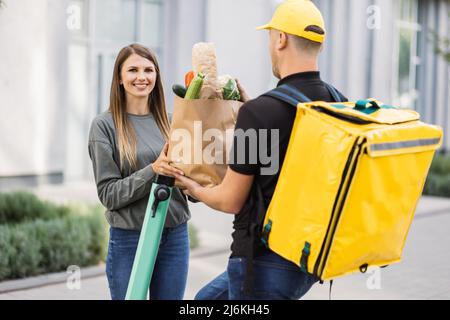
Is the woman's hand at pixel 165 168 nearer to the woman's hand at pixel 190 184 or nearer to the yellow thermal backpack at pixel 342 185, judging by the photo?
the woman's hand at pixel 190 184

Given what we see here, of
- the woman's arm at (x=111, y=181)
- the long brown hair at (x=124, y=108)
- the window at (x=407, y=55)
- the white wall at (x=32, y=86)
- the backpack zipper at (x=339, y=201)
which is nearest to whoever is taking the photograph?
the backpack zipper at (x=339, y=201)

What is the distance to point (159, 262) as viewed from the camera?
3746 millimetres

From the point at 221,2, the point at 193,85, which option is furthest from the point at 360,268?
the point at 221,2

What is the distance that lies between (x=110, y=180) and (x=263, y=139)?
112cm

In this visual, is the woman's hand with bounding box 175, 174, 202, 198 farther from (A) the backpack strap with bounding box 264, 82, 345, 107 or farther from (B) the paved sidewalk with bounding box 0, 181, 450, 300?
(B) the paved sidewalk with bounding box 0, 181, 450, 300

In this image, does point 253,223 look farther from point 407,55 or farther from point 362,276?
A: point 407,55

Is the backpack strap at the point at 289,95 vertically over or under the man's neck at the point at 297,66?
under

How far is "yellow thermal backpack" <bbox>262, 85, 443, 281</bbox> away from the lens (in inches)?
101

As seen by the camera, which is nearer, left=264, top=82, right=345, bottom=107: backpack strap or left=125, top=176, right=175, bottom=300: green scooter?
left=264, top=82, right=345, bottom=107: backpack strap

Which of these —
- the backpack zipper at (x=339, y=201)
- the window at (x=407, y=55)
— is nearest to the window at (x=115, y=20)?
the window at (x=407, y=55)

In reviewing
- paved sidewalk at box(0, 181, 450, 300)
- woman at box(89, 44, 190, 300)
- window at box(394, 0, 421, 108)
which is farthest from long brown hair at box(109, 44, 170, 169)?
window at box(394, 0, 421, 108)

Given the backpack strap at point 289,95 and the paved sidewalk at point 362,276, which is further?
the paved sidewalk at point 362,276

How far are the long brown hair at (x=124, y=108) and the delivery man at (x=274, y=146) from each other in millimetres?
779

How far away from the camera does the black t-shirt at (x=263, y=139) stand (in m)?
2.75
